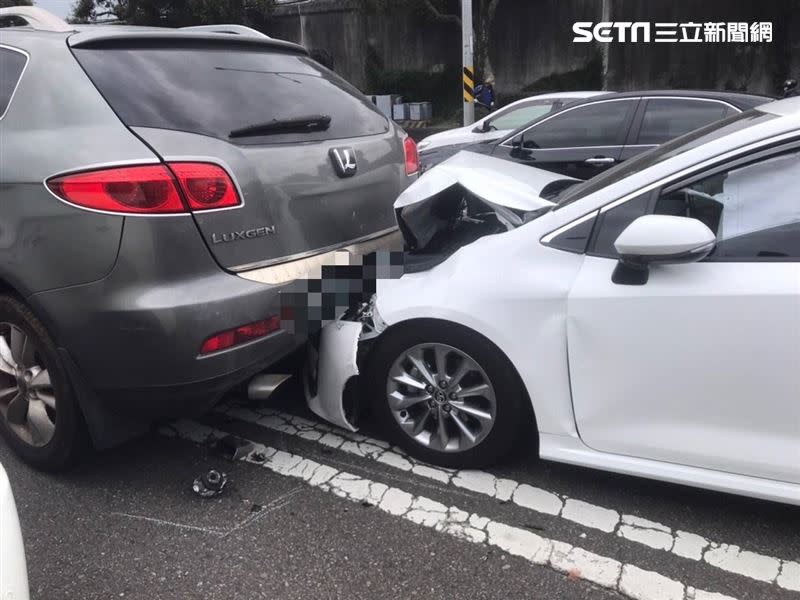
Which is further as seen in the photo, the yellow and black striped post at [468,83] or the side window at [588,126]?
the yellow and black striped post at [468,83]

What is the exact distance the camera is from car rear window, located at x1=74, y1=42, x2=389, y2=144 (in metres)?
2.74

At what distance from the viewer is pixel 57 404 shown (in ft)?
9.47

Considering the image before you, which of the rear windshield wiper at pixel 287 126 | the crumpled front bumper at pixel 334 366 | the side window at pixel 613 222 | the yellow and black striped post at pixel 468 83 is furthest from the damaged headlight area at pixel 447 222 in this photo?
the yellow and black striped post at pixel 468 83

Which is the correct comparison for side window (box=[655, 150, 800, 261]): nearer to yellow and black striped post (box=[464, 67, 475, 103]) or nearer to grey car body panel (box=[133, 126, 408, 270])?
grey car body panel (box=[133, 126, 408, 270])

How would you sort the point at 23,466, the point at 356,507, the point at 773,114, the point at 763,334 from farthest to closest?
the point at 23,466
the point at 356,507
the point at 773,114
the point at 763,334

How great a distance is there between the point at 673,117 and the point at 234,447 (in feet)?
16.3

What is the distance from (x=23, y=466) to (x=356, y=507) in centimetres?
154

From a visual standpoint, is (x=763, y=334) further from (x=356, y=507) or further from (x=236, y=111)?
(x=236, y=111)

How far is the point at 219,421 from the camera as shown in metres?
3.60

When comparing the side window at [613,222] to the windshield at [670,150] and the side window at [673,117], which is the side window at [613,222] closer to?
the windshield at [670,150]

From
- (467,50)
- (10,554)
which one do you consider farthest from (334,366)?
(467,50)

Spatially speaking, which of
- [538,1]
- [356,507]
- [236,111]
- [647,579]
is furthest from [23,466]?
[538,1]

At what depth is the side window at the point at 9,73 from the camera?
281 cm

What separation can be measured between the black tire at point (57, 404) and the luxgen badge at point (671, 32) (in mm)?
18542
